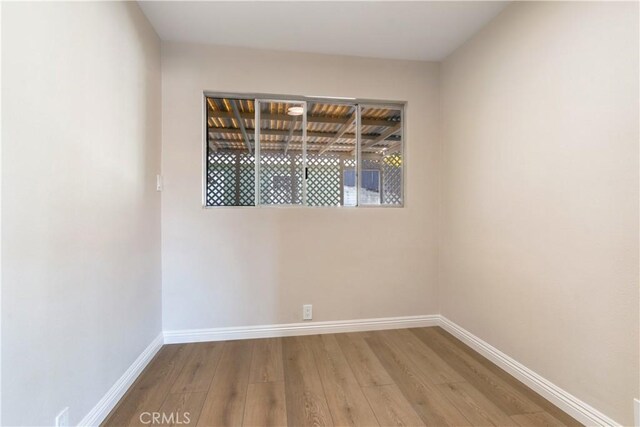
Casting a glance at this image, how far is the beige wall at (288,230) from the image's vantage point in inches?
93.7

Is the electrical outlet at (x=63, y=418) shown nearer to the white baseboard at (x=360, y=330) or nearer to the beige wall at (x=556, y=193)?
the white baseboard at (x=360, y=330)

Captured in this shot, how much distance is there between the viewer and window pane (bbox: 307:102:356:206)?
2.63 m

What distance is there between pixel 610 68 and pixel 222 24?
2394mm

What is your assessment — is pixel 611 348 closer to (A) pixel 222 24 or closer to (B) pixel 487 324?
(B) pixel 487 324

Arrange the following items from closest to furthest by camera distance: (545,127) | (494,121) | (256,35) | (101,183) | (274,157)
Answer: (101,183) < (545,127) < (494,121) < (256,35) < (274,157)

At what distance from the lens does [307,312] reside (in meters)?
2.55

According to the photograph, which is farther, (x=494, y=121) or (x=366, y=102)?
(x=366, y=102)

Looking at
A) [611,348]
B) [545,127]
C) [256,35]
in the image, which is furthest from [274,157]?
[611,348]

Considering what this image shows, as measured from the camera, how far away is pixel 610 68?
4.50 ft

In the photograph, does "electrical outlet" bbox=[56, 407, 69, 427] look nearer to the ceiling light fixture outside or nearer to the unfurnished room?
the unfurnished room

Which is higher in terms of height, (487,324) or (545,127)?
(545,127)

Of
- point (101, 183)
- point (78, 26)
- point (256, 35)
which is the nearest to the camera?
point (78, 26)
